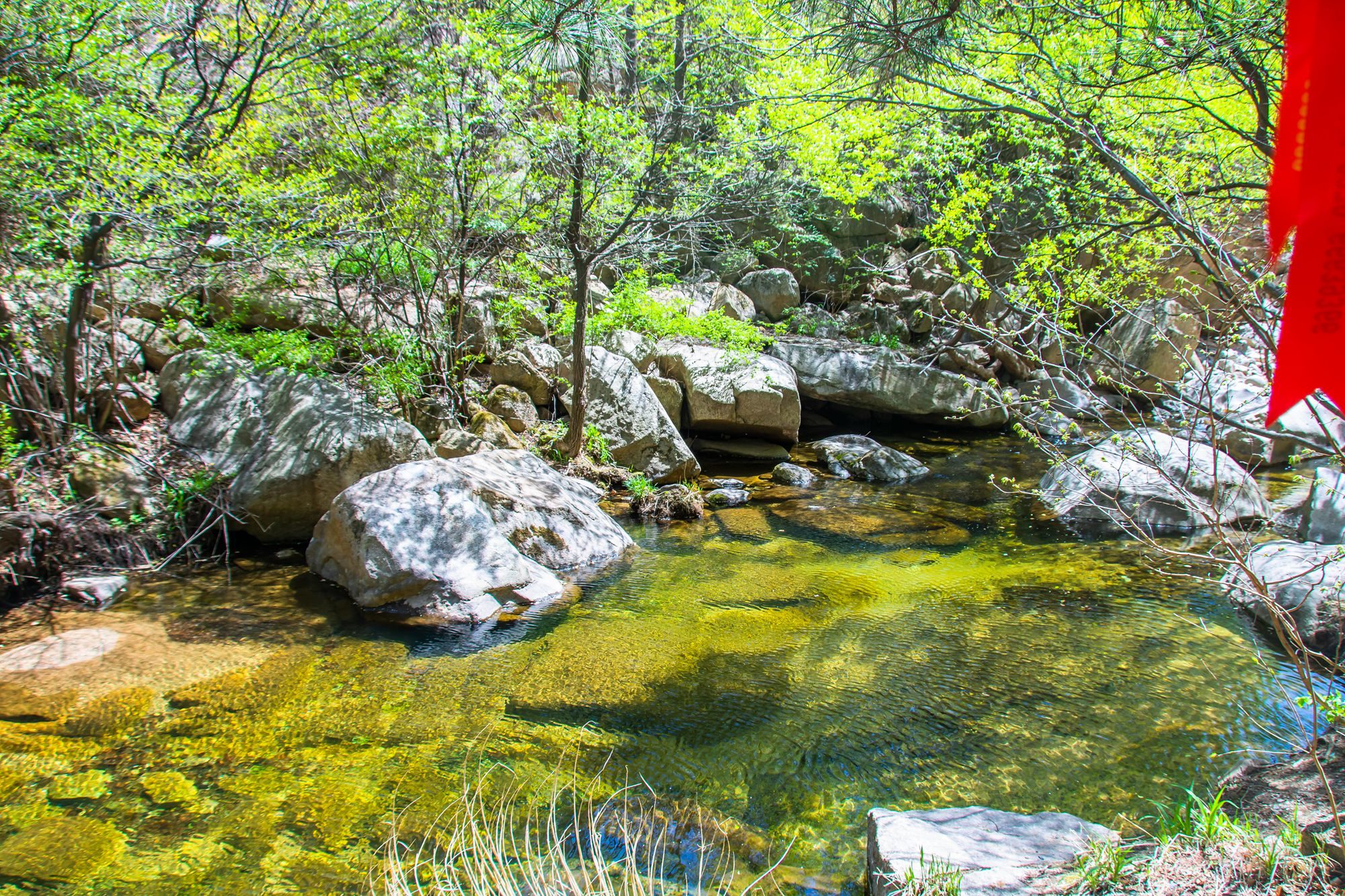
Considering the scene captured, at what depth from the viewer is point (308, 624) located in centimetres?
486

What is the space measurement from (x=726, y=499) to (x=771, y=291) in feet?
22.9

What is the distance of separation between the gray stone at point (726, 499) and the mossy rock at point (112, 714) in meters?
5.35

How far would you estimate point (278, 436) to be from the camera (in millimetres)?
6316

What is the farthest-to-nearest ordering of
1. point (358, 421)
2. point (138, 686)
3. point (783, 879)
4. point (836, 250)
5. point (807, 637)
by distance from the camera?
point (836, 250) < point (358, 421) < point (807, 637) < point (138, 686) < point (783, 879)

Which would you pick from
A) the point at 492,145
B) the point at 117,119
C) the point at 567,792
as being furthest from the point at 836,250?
the point at 567,792

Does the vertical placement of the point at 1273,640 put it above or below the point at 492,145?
below

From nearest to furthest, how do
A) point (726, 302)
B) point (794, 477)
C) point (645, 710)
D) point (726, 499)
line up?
point (645, 710) < point (726, 499) < point (794, 477) < point (726, 302)

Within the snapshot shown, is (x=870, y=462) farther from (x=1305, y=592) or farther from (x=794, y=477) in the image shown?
(x=1305, y=592)

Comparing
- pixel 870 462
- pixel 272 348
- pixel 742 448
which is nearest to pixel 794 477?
pixel 870 462

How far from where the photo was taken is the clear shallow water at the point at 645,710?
2.95 metres

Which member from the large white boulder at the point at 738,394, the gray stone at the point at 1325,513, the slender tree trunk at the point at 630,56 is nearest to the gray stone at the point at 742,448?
the large white boulder at the point at 738,394

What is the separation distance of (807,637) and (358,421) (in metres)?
4.37

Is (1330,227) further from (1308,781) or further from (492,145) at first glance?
(492,145)

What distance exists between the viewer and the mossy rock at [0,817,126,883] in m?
2.62
